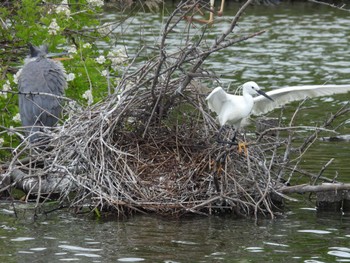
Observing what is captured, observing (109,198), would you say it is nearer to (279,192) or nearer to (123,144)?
(123,144)

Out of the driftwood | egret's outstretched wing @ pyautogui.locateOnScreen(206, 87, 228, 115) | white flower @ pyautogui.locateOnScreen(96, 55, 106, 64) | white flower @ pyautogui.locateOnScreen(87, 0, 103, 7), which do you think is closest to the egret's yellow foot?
the driftwood

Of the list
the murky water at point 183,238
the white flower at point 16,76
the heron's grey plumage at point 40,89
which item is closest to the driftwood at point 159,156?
the murky water at point 183,238

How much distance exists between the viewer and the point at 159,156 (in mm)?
9695

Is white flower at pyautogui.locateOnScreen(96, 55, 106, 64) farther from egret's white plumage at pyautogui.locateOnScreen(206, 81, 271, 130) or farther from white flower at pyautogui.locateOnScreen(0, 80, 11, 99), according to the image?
egret's white plumage at pyautogui.locateOnScreen(206, 81, 271, 130)

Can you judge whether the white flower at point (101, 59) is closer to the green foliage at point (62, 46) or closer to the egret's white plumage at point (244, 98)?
the green foliage at point (62, 46)

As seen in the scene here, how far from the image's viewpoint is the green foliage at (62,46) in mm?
11281

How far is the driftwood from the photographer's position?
9.21 metres

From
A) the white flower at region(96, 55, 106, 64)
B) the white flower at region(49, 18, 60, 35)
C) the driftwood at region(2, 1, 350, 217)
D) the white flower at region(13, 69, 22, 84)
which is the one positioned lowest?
the driftwood at region(2, 1, 350, 217)

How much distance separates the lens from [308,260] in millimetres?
8000

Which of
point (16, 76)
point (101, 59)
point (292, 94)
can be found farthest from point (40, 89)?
point (292, 94)

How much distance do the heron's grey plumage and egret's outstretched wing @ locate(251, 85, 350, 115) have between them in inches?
94.9

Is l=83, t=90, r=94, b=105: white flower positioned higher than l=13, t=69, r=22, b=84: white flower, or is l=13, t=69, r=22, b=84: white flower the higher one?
l=13, t=69, r=22, b=84: white flower

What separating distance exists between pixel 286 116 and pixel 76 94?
17.1 feet

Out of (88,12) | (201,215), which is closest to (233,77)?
(88,12)
